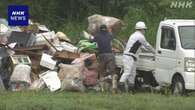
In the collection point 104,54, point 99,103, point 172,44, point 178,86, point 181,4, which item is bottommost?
point 99,103

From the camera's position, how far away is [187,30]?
17766mm

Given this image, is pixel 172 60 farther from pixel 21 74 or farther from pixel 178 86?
pixel 21 74

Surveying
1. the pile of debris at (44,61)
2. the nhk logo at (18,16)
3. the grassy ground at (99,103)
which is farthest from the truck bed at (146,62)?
the nhk logo at (18,16)

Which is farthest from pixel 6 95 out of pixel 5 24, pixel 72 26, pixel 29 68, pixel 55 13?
pixel 55 13

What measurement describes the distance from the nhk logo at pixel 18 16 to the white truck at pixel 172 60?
12.2 feet

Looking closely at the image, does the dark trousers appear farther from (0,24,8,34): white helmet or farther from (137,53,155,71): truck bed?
(0,24,8,34): white helmet

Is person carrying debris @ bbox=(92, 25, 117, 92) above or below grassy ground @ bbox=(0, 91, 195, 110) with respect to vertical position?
above

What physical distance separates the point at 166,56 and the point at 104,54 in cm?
220

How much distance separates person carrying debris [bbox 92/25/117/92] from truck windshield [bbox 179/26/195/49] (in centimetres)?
241

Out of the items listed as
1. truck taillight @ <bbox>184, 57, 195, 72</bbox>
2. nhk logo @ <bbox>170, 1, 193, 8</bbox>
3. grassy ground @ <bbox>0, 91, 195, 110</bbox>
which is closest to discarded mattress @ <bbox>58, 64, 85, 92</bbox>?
truck taillight @ <bbox>184, 57, 195, 72</bbox>

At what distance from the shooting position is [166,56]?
17828 millimetres

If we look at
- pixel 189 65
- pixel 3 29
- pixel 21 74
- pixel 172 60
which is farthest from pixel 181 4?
pixel 189 65

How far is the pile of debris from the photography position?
1908cm

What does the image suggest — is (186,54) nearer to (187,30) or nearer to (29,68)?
(187,30)
